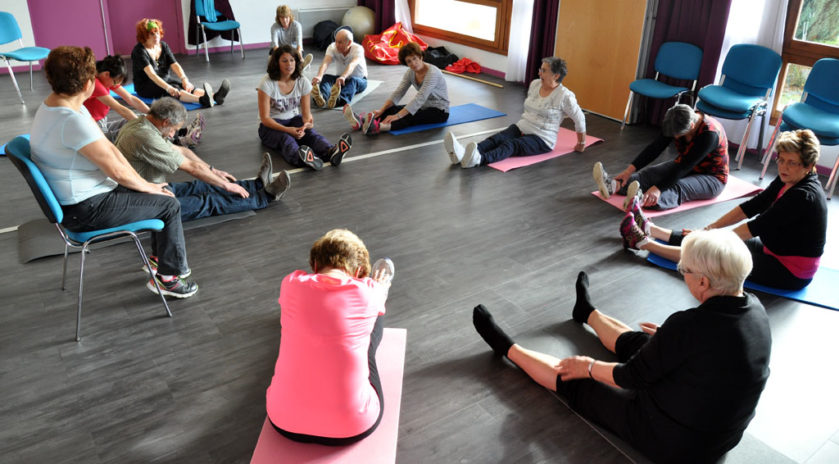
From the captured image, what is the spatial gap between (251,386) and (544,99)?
335 centimetres

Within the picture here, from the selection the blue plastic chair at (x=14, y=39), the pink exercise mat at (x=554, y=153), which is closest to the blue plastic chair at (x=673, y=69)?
the pink exercise mat at (x=554, y=153)

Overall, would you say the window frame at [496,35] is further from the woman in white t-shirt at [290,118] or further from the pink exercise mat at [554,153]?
the woman in white t-shirt at [290,118]

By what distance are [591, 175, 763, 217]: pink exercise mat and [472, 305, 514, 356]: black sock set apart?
75.5 inches

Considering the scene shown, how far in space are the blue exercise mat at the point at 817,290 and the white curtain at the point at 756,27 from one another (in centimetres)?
200

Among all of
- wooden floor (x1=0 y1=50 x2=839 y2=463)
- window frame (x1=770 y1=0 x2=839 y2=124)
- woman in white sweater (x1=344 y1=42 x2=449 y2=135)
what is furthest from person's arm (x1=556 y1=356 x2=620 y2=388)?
window frame (x1=770 y1=0 x2=839 y2=124)

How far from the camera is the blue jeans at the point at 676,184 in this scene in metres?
4.19

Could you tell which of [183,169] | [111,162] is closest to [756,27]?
[183,169]

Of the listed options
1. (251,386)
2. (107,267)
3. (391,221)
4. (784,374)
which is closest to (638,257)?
(784,374)

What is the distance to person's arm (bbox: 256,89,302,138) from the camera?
4855mm

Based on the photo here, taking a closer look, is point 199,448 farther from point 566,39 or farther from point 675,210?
point 566,39

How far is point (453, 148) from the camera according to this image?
4.80 m

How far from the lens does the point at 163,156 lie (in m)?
3.21

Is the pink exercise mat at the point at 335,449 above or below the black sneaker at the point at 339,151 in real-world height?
below

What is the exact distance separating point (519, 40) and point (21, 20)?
571 cm
